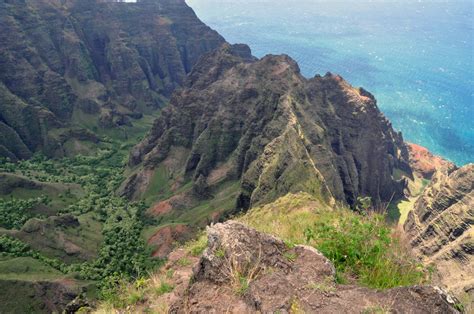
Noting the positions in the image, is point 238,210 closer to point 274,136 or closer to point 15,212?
point 274,136

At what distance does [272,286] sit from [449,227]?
75.0 metres

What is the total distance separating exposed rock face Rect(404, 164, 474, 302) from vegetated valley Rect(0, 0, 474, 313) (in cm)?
31

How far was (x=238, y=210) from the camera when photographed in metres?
88.6

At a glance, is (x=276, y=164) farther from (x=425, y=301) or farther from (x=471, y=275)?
(x=425, y=301)

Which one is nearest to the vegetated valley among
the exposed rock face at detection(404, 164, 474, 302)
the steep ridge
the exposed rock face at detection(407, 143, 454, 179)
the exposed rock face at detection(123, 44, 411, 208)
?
the steep ridge

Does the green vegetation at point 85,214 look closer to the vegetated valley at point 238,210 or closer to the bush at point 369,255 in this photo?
the vegetated valley at point 238,210

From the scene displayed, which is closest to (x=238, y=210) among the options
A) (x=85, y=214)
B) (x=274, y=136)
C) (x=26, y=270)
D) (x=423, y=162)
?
(x=274, y=136)

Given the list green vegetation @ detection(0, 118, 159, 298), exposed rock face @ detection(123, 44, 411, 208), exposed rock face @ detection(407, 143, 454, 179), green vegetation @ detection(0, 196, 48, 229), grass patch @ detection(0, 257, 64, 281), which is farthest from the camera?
exposed rock face @ detection(407, 143, 454, 179)

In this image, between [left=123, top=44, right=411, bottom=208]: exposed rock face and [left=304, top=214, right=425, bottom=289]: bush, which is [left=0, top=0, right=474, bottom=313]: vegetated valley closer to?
[left=304, top=214, right=425, bottom=289]: bush

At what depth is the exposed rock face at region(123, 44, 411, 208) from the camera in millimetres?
86338

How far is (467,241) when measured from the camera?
68.1 m

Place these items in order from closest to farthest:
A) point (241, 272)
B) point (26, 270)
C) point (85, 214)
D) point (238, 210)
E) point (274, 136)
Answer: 1. point (241, 272)
2. point (26, 270)
3. point (238, 210)
4. point (274, 136)
5. point (85, 214)

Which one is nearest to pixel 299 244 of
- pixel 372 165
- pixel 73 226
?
pixel 73 226

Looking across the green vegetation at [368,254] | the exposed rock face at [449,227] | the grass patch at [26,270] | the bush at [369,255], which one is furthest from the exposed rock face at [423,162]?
the bush at [369,255]
